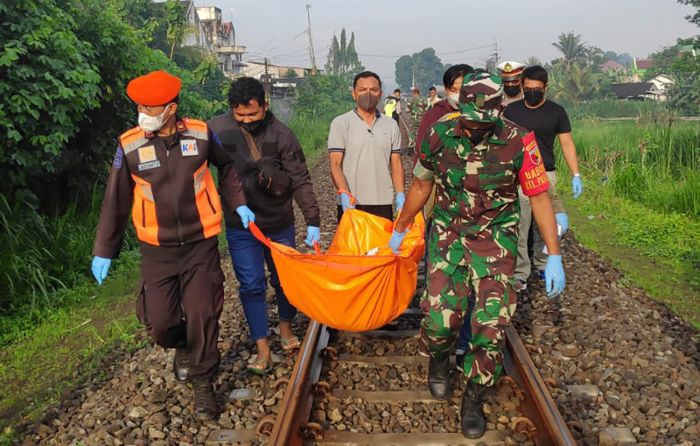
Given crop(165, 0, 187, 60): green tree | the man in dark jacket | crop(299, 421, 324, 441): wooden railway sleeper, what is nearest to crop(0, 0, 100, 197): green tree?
the man in dark jacket

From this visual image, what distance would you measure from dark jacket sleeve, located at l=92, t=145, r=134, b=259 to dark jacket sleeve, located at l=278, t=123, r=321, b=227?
106 centimetres

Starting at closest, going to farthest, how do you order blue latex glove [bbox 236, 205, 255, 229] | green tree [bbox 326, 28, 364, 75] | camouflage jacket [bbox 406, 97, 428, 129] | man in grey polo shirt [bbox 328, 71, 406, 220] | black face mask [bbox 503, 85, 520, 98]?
blue latex glove [bbox 236, 205, 255, 229], man in grey polo shirt [bbox 328, 71, 406, 220], black face mask [bbox 503, 85, 520, 98], camouflage jacket [bbox 406, 97, 428, 129], green tree [bbox 326, 28, 364, 75]

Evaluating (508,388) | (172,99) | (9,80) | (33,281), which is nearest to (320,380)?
(508,388)

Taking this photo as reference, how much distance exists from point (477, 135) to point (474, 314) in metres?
0.99

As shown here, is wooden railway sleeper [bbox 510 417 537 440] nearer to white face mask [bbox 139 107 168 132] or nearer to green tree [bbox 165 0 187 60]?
white face mask [bbox 139 107 168 132]

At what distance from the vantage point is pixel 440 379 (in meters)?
3.49

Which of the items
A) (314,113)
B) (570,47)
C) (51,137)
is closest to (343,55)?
(570,47)

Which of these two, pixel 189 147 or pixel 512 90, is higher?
pixel 512 90

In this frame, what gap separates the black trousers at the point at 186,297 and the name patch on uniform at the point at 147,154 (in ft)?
1.62

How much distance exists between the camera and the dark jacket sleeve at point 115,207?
122 inches

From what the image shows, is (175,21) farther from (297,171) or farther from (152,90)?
(152,90)

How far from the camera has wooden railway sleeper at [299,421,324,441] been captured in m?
Result: 3.06

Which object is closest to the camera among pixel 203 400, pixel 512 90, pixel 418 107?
pixel 203 400

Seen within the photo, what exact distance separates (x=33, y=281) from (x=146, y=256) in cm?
309
